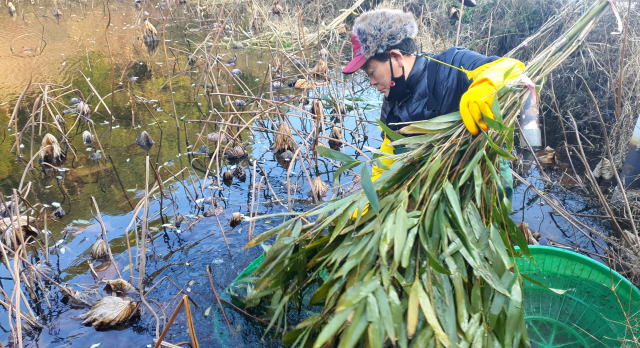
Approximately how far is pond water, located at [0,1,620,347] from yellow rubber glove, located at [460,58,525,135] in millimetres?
932

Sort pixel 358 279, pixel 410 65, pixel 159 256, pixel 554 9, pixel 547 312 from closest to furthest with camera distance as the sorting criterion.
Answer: pixel 358 279 → pixel 547 312 → pixel 410 65 → pixel 159 256 → pixel 554 9

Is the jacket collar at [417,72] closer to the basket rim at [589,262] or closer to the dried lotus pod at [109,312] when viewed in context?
the basket rim at [589,262]

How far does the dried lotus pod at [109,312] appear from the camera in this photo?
2.20 meters

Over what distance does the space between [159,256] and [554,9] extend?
5.11 m

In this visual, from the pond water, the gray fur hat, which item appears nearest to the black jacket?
the gray fur hat

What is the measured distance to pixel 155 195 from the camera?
11.8 feet

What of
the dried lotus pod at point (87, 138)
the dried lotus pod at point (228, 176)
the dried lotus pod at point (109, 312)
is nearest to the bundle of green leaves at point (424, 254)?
the dried lotus pod at point (109, 312)

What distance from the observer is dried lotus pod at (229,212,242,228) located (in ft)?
10.3

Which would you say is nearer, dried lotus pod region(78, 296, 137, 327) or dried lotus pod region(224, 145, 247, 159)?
dried lotus pod region(78, 296, 137, 327)

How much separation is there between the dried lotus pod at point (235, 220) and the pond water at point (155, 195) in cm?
5

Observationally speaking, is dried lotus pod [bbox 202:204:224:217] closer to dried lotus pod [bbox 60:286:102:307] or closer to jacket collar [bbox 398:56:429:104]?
dried lotus pod [bbox 60:286:102:307]

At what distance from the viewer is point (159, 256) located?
284 centimetres

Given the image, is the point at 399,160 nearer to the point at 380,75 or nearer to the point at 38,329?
the point at 380,75

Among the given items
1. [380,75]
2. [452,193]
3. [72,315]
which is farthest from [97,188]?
[452,193]
